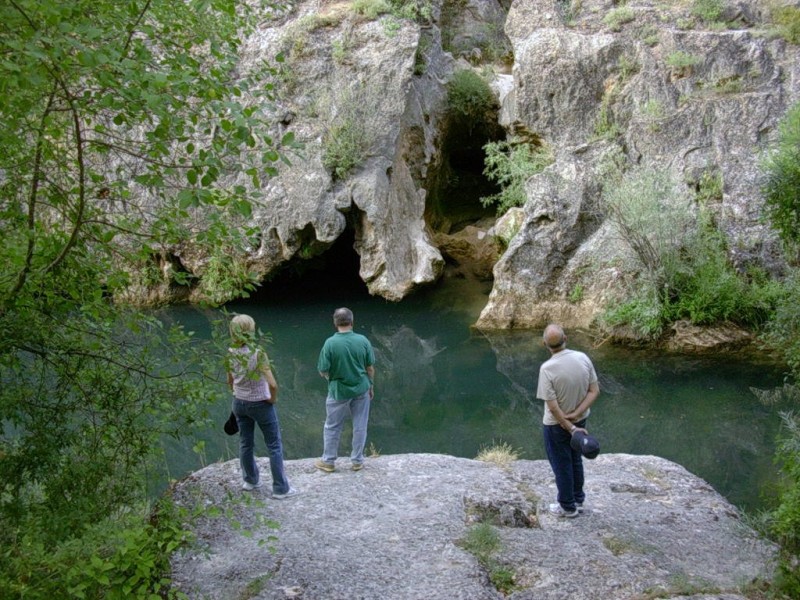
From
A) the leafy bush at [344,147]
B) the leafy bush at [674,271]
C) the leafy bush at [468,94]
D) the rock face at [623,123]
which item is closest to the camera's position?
the leafy bush at [674,271]

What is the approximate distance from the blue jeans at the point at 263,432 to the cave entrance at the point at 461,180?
16321 millimetres

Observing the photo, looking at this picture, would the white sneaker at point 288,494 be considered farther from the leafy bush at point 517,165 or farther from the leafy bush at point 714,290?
the leafy bush at point 517,165

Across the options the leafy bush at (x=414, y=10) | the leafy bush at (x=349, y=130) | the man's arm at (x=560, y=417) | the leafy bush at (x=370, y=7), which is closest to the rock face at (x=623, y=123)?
the leafy bush at (x=414, y=10)

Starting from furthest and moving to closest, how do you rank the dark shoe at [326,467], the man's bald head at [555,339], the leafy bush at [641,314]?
the leafy bush at [641,314], the dark shoe at [326,467], the man's bald head at [555,339]

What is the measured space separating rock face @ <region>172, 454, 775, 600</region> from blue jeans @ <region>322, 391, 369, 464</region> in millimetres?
236

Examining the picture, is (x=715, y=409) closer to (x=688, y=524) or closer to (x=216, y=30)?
(x=688, y=524)

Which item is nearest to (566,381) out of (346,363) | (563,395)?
(563,395)

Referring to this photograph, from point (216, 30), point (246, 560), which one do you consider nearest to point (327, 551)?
point (246, 560)

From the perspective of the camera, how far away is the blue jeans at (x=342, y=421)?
7633 millimetres

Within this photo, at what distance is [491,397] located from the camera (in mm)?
14320

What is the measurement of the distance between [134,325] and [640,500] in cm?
→ 523

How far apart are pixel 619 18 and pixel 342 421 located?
16.7 metres

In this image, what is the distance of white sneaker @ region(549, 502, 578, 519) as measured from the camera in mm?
6699

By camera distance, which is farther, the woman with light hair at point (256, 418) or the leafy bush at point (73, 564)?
the woman with light hair at point (256, 418)
